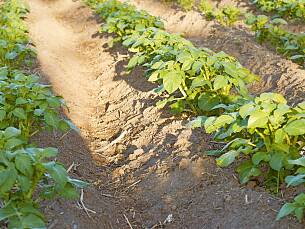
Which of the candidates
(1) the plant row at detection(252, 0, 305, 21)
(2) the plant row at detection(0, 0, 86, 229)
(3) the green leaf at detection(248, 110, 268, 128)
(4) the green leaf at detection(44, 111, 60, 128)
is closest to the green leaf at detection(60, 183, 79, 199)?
(2) the plant row at detection(0, 0, 86, 229)

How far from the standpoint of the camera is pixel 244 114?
10.6 feet

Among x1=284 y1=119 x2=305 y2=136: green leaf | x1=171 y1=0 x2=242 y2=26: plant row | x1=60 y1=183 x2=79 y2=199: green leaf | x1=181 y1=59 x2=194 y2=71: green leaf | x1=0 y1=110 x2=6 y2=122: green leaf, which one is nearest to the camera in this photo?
x1=60 y1=183 x2=79 y2=199: green leaf

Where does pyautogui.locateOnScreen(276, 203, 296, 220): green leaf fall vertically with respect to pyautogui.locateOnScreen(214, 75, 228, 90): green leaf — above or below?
above

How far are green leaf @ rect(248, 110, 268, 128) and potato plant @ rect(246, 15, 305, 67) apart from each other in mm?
3017

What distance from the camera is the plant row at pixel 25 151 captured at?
7.94 feet

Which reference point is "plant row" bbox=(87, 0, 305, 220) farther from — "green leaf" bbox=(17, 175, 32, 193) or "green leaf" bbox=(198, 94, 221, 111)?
"green leaf" bbox=(17, 175, 32, 193)

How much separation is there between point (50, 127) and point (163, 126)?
1.25 m

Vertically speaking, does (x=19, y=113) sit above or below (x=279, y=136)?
below

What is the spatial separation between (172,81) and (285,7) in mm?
4640

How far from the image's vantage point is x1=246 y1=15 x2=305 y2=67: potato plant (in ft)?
20.8

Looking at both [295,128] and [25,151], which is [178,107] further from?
[25,151]

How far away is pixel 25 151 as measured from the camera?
8.34 feet

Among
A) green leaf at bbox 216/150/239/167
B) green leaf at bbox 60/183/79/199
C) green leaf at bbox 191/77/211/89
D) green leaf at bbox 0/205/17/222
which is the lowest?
green leaf at bbox 191/77/211/89

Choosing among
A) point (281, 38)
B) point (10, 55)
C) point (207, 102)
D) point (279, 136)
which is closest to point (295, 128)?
point (279, 136)
